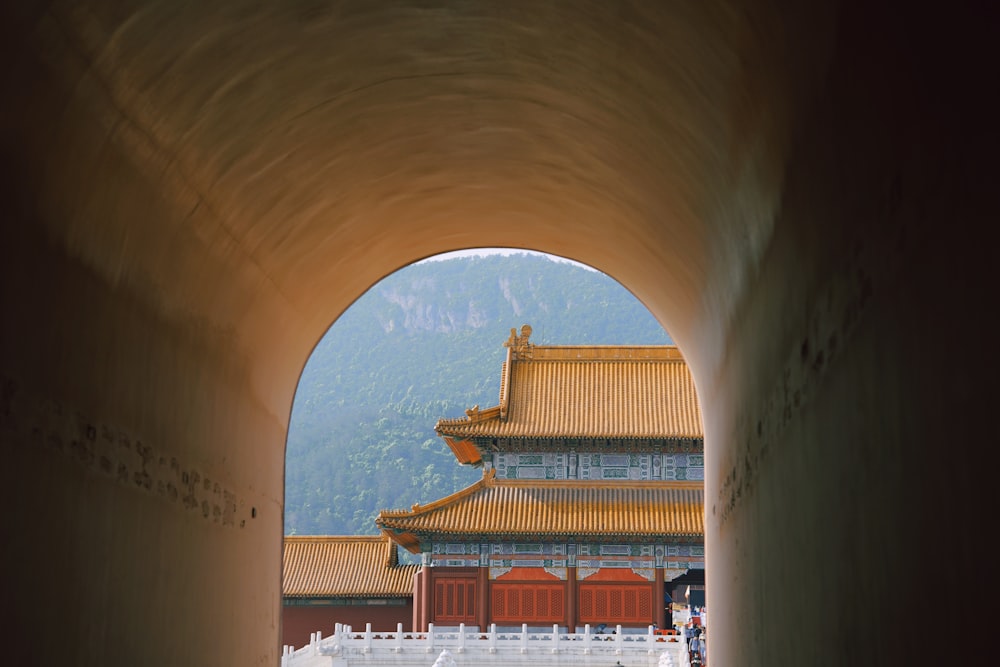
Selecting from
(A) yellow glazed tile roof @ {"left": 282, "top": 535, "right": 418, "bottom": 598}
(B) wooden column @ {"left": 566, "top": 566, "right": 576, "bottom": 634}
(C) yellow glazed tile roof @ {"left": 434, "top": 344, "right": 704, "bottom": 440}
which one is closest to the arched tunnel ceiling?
(B) wooden column @ {"left": 566, "top": 566, "right": 576, "bottom": 634}

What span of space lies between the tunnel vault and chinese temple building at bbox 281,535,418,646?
2925cm

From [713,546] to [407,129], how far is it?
4.83 m

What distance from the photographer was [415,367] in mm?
149750

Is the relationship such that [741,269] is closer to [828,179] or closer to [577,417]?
[828,179]

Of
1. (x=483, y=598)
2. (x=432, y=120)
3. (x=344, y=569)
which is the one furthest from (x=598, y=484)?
(x=432, y=120)

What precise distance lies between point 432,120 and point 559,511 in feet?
92.3

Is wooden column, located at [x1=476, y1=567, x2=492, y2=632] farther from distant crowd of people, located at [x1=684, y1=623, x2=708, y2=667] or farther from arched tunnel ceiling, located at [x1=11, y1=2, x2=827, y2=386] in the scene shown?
arched tunnel ceiling, located at [x1=11, y1=2, x2=827, y2=386]

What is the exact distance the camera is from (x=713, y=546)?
38.2 ft

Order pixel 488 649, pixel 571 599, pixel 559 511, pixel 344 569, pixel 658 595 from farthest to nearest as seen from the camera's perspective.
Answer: pixel 344 569 → pixel 559 511 → pixel 571 599 → pixel 658 595 → pixel 488 649

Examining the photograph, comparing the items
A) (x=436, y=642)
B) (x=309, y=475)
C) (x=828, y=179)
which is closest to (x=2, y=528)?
(x=828, y=179)

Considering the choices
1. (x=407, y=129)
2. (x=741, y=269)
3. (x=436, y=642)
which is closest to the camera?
(x=741, y=269)

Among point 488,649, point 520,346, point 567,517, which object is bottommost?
point 488,649

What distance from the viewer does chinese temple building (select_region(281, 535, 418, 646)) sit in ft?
133

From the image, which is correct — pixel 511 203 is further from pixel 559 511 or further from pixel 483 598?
pixel 483 598
